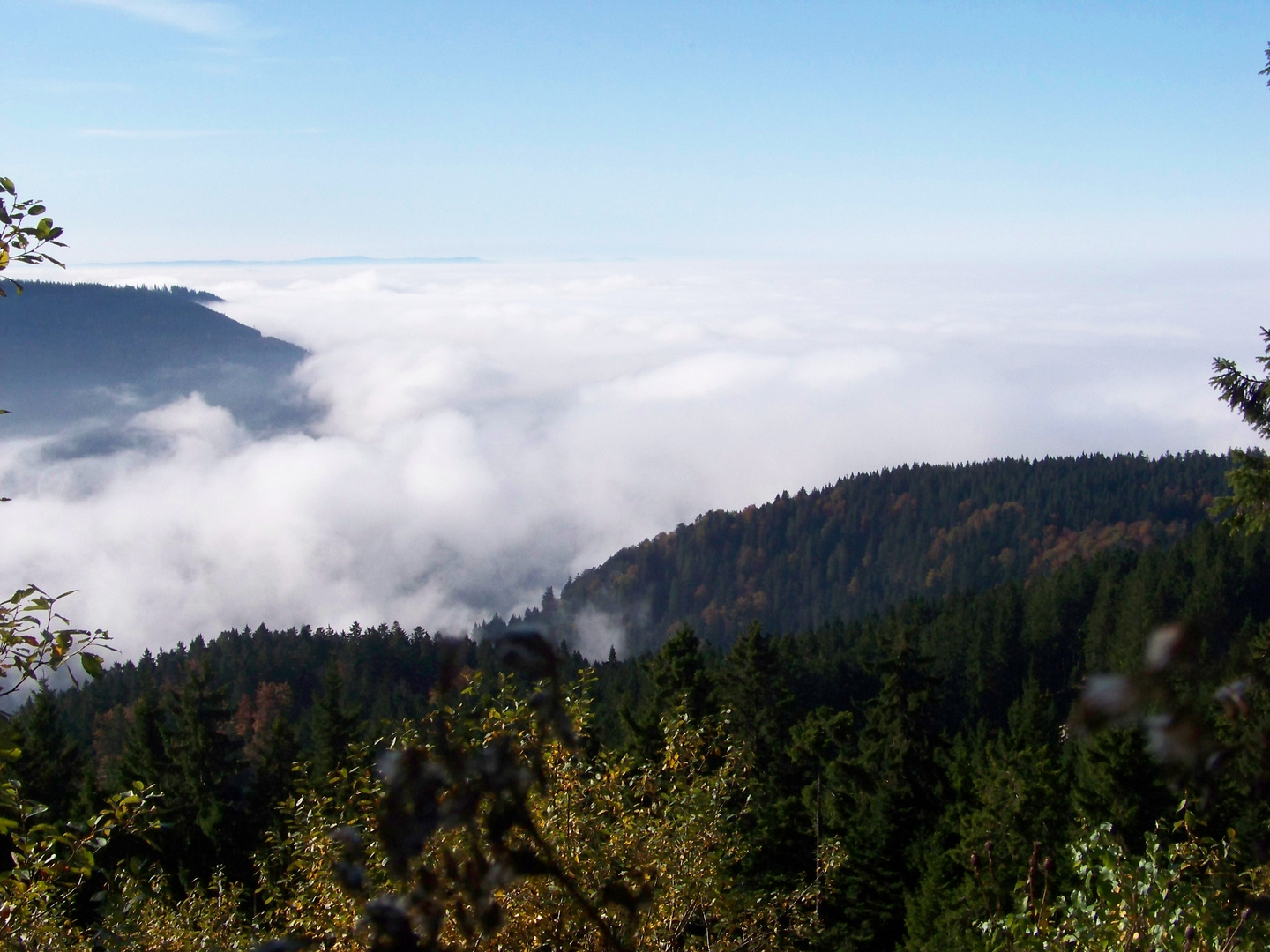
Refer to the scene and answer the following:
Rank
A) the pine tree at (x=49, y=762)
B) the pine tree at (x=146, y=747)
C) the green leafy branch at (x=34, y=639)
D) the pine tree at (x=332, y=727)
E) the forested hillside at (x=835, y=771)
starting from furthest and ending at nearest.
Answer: the pine tree at (x=146, y=747), the pine tree at (x=332, y=727), the pine tree at (x=49, y=762), the forested hillside at (x=835, y=771), the green leafy branch at (x=34, y=639)

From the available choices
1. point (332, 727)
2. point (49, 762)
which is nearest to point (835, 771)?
point (332, 727)

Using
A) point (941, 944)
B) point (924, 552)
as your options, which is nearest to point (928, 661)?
point (941, 944)

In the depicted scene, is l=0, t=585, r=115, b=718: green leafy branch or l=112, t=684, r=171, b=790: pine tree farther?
l=112, t=684, r=171, b=790: pine tree

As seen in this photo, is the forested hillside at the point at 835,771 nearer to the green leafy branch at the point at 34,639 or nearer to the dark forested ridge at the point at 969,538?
the green leafy branch at the point at 34,639

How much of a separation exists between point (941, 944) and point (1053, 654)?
7527cm

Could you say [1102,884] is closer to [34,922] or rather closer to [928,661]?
[34,922]

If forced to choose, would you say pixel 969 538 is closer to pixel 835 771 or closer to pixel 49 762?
pixel 835 771

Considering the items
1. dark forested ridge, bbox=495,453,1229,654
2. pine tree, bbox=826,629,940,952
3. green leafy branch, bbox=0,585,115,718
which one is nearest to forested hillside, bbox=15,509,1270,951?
pine tree, bbox=826,629,940,952

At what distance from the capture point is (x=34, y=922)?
8.26 meters

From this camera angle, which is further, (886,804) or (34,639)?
(886,804)

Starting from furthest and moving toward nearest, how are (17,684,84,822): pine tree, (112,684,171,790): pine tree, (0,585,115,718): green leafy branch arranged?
(112,684,171,790): pine tree → (17,684,84,822): pine tree → (0,585,115,718): green leafy branch

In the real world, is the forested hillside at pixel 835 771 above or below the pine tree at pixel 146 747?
above

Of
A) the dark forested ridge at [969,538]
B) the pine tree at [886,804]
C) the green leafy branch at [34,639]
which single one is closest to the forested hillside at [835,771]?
the pine tree at [886,804]

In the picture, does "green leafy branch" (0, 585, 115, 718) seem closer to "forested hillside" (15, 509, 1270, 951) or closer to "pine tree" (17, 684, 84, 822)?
"forested hillside" (15, 509, 1270, 951)
